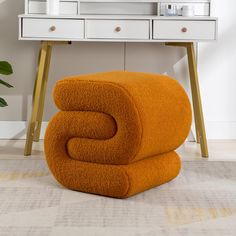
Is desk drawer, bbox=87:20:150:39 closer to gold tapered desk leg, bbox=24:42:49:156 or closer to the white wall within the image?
gold tapered desk leg, bbox=24:42:49:156

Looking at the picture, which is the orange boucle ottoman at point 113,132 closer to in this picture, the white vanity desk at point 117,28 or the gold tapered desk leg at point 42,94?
the white vanity desk at point 117,28

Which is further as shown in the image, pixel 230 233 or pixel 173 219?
pixel 173 219

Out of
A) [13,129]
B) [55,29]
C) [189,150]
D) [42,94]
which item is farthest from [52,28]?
[189,150]

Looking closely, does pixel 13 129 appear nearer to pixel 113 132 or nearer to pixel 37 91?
pixel 37 91

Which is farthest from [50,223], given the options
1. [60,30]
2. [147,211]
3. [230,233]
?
[60,30]

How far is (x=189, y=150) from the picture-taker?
3.37m

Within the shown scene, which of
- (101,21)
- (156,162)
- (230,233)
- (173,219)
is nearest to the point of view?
(230,233)

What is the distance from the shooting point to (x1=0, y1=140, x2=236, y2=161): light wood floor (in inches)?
123

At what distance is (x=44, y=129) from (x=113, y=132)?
1486mm

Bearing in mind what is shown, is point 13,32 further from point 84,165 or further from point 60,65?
point 84,165

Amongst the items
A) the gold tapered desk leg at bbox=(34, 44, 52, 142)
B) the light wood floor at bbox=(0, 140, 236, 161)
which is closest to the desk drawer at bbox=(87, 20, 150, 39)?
the gold tapered desk leg at bbox=(34, 44, 52, 142)

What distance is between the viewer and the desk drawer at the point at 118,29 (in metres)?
3.11

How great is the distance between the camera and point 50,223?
1.94 meters

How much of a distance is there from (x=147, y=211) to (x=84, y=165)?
1.17ft
